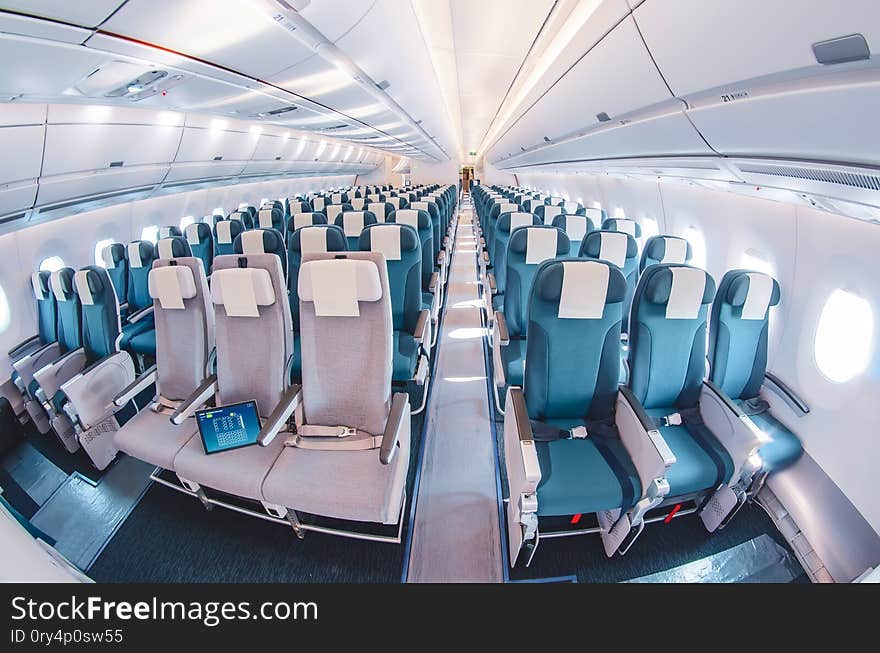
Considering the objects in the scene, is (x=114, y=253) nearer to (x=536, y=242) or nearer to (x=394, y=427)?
(x=394, y=427)

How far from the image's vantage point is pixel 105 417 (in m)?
2.40

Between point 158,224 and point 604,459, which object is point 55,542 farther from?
point 158,224

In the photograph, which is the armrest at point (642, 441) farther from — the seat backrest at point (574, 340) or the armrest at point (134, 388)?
the armrest at point (134, 388)

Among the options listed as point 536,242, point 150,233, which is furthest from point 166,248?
point 536,242

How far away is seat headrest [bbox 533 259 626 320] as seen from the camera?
71.8 inches

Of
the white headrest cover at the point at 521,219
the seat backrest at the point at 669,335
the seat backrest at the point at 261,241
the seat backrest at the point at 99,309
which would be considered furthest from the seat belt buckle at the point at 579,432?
the seat backrest at the point at 99,309

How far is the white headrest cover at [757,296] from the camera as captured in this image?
2260 millimetres

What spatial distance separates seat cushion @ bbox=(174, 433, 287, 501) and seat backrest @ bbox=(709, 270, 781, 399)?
3.08 m

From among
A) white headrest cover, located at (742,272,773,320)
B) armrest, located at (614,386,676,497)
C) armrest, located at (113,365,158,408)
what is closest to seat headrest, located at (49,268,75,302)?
armrest, located at (113,365,158,408)

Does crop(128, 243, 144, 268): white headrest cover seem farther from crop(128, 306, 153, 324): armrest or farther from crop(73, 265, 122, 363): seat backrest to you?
crop(73, 265, 122, 363): seat backrest

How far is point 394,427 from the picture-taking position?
1.67 meters

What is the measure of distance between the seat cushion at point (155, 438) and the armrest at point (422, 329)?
1.57 metres

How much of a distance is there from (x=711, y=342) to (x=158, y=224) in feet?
29.9

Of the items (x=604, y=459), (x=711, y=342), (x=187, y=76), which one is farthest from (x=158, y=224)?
(x=711, y=342)
